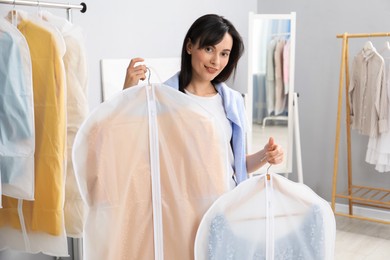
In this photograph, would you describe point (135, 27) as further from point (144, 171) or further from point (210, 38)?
point (144, 171)

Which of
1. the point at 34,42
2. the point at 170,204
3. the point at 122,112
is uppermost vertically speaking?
the point at 34,42

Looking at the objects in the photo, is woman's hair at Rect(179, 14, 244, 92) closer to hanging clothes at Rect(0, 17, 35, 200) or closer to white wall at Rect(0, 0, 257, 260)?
hanging clothes at Rect(0, 17, 35, 200)

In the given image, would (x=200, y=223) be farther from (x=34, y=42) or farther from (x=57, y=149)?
(x=34, y=42)

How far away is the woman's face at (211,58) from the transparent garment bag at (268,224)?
19.5 inches

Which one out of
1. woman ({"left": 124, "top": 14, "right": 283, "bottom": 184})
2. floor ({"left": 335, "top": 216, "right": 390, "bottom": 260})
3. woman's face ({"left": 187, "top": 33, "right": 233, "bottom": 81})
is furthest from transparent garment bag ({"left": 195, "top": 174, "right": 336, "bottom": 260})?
Result: floor ({"left": 335, "top": 216, "right": 390, "bottom": 260})

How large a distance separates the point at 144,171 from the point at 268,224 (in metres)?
0.37

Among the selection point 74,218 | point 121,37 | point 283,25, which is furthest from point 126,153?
point 283,25

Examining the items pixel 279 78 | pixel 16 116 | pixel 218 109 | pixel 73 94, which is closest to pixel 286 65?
pixel 279 78

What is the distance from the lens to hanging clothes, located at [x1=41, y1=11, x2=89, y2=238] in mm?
2324

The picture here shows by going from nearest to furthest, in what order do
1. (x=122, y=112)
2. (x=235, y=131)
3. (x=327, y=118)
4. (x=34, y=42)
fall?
1. (x=122, y=112)
2. (x=235, y=131)
3. (x=34, y=42)
4. (x=327, y=118)

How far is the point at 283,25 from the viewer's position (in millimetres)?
3941

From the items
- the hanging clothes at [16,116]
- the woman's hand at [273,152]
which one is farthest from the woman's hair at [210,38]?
the hanging clothes at [16,116]

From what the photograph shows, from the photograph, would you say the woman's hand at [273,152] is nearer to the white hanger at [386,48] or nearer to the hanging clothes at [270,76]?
the hanging clothes at [270,76]

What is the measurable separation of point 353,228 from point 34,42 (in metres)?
2.85
